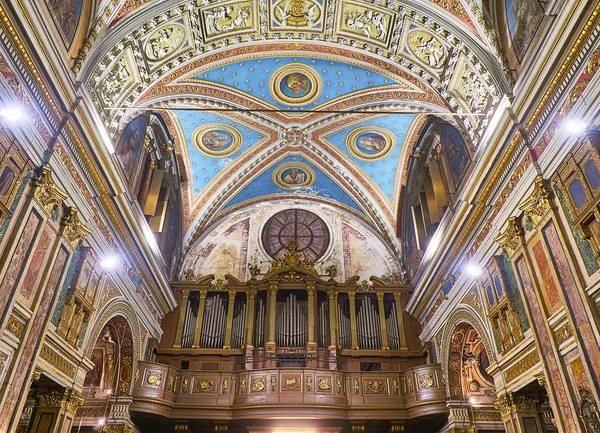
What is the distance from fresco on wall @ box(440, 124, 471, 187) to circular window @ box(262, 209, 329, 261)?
7.12 metres

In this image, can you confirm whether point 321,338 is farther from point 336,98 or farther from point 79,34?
point 79,34

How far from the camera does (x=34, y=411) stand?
8781 mm

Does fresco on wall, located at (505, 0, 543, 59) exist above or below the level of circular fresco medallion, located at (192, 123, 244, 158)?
below

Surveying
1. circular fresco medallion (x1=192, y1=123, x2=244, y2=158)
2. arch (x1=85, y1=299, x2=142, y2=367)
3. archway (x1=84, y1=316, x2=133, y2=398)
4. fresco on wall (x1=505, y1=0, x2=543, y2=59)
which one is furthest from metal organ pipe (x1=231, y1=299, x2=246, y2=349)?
fresco on wall (x1=505, y1=0, x2=543, y2=59)

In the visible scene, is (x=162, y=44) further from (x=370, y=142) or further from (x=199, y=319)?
(x=199, y=319)

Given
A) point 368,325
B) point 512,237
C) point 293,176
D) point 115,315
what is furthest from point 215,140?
point 512,237

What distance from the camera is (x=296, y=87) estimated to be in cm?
1439

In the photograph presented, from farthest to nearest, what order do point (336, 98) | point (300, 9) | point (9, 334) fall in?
point (336, 98) → point (300, 9) → point (9, 334)

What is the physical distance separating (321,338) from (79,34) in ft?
36.7

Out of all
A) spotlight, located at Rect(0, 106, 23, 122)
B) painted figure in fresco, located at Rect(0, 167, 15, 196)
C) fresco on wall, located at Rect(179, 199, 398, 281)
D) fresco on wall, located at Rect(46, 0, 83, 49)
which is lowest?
painted figure in fresco, located at Rect(0, 167, 15, 196)

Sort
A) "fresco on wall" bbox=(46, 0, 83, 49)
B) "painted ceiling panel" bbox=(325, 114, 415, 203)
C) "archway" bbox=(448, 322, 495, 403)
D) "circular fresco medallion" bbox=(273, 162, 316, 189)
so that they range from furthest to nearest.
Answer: "circular fresco medallion" bbox=(273, 162, 316, 189) → "painted ceiling panel" bbox=(325, 114, 415, 203) → "archway" bbox=(448, 322, 495, 403) → "fresco on wall" bbox=(46, 0, 83, 49)

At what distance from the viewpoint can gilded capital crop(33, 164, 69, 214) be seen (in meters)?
7.41

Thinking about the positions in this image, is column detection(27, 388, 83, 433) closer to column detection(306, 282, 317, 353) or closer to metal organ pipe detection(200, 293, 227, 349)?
metal organ pipe detection(200, 293, 227, 349)

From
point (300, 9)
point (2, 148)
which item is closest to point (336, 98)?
point (300, 9)
